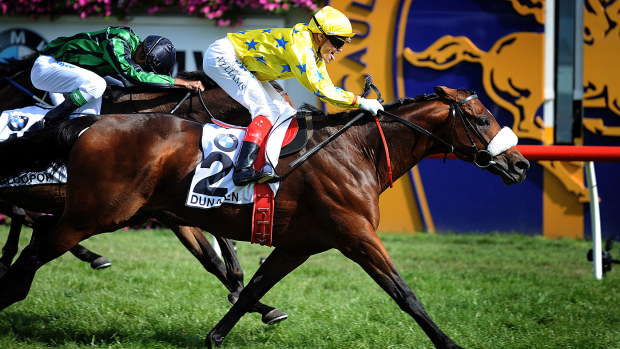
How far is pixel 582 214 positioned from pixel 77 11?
23.6 feet

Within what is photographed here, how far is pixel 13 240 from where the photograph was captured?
548cm

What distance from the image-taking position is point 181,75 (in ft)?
17.3

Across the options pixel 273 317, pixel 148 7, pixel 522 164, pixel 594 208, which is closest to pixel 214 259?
pixel 273 317

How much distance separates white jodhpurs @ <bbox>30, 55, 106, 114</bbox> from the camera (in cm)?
459

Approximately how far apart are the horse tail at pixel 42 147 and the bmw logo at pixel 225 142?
732 millimetres

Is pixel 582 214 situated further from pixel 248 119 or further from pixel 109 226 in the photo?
pixel 109 226

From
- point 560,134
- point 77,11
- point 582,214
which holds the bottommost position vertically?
point 582,214

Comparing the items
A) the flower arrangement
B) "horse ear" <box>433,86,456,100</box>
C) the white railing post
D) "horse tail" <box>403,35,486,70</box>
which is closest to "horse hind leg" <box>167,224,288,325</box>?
"horse ear" <box>433,86,456,100</box>

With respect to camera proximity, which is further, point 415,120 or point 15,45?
point 15,45

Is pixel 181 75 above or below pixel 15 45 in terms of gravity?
above

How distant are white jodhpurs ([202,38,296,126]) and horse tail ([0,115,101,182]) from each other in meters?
0.86

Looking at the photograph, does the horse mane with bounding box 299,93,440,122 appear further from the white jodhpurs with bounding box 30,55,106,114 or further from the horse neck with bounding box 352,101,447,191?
the white jodhpurs with bounding box 30,55,106,114

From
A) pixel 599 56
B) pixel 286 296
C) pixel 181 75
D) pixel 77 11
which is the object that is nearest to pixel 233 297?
pixel 286 296

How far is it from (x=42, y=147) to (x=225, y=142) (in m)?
1.11
